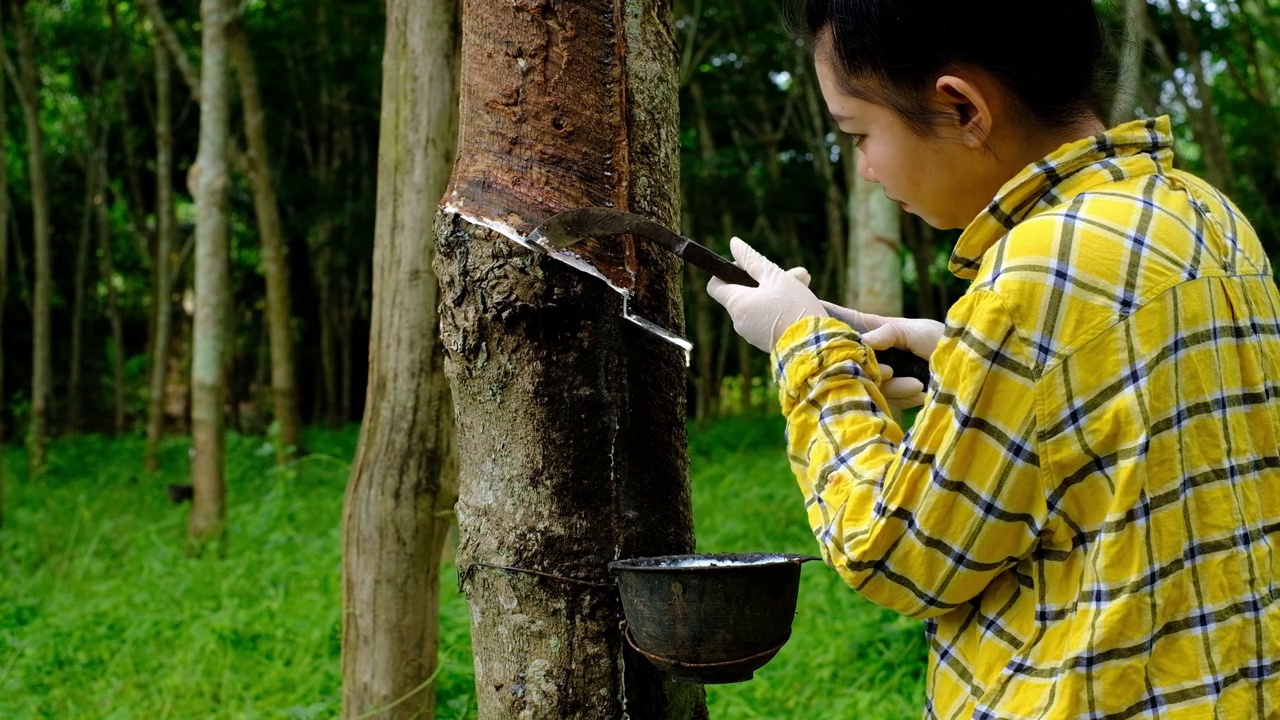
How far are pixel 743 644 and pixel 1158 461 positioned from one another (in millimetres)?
575

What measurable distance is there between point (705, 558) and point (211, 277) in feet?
18.3

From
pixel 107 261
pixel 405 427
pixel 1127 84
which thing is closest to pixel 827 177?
pixel 107 261

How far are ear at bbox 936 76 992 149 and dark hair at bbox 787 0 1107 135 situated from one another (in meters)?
0.02

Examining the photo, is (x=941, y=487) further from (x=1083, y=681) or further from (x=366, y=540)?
(x=366, y=540)

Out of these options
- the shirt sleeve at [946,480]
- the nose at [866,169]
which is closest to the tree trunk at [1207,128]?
the nose at [866,169]

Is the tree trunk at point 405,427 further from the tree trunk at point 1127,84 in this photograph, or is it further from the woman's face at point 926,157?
the tree trunk at point 1127,84

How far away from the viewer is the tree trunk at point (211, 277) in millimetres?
6355

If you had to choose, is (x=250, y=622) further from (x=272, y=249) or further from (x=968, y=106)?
(x=272, y=249)

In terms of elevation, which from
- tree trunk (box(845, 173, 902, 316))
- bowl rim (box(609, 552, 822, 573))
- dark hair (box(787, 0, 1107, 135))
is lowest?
bowl rim (box(609, 552, 822, 573))

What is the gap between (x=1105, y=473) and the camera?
1114 millimetres

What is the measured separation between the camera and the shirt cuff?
4.32ft

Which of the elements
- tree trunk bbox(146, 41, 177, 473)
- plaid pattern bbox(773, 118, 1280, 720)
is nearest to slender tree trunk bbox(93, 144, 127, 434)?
tree trunk bbox(146, 41, 177, 473)

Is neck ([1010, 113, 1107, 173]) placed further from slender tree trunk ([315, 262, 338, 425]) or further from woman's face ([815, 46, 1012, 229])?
slender tree trunk ([315, 262, 338, 425])

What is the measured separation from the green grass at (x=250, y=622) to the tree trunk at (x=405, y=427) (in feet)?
0.64
